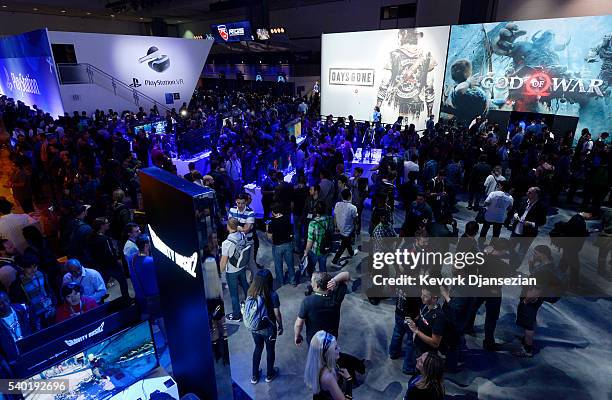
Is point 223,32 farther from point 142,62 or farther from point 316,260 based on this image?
point 316,260

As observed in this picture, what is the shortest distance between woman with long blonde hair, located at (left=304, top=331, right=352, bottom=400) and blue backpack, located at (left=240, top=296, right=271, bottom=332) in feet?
2.94

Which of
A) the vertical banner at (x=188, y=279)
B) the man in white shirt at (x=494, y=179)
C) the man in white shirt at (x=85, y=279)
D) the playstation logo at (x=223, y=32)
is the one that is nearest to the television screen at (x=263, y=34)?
the playstation logo at (x=223, y=32)

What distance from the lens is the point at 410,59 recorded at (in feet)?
51.4

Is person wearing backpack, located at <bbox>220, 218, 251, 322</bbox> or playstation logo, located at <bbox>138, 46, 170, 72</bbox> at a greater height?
playstation logo, located at <bbox>138, 46, 170, 72</bbox>

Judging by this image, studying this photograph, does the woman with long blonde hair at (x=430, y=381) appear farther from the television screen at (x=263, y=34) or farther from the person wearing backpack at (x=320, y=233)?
the television screen at (x=263, y=34)

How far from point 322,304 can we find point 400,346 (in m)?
1.45

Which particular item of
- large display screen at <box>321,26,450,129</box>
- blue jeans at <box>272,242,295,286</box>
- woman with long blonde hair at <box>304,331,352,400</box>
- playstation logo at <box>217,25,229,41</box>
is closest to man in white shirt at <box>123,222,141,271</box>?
blue jeans at <box>272,242,295,286</box>

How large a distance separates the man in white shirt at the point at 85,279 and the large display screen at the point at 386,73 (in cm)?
1491

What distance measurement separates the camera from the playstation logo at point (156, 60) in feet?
57.4

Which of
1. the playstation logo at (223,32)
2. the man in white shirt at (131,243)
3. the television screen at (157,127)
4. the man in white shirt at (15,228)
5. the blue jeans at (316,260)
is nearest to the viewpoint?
the man in white shirt at (131,243)

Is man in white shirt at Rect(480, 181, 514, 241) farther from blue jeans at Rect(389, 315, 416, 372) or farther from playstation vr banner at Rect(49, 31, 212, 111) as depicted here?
playstation vr banner at Rect(49, 31, 212, 111)

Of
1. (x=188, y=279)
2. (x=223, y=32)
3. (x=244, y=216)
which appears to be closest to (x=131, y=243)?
(x=244, y=216)

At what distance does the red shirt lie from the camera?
3.72 metres

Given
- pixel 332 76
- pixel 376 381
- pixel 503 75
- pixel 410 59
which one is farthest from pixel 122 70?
pixel 376 381
